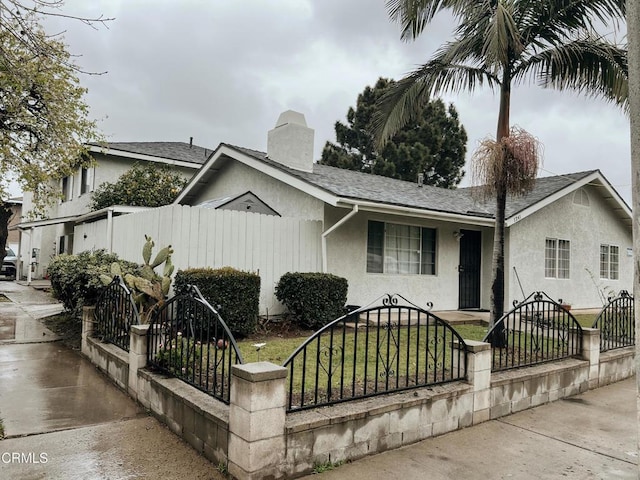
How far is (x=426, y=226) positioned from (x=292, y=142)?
12.6 ft

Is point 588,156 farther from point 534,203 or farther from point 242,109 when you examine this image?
point 242,109

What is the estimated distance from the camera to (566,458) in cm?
385

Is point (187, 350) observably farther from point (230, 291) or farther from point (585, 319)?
point (585, 319)

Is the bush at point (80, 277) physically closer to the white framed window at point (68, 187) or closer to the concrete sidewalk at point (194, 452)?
the concrete sidewalk at point (194, 452)

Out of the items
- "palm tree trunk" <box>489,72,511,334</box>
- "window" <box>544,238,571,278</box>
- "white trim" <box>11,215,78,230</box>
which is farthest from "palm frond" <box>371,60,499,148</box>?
"white trim" <box>11,215,78,230</box>

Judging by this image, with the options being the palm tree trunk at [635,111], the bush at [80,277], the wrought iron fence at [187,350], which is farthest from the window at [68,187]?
the palm tree trunk at [635,111]

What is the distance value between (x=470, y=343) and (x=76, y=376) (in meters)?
4.87

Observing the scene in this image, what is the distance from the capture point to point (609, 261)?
1507cm

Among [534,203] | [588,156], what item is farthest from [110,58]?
[588,156]

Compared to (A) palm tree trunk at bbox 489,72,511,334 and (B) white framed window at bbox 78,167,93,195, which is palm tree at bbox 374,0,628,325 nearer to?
(A) palm tree trunk at bbox 489,72,511,334

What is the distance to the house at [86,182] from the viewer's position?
16641 mm

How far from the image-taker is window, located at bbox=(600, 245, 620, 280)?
1486 centimetres

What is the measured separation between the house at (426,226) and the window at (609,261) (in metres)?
0.07

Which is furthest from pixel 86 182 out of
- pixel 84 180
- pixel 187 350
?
pixel 187 350
